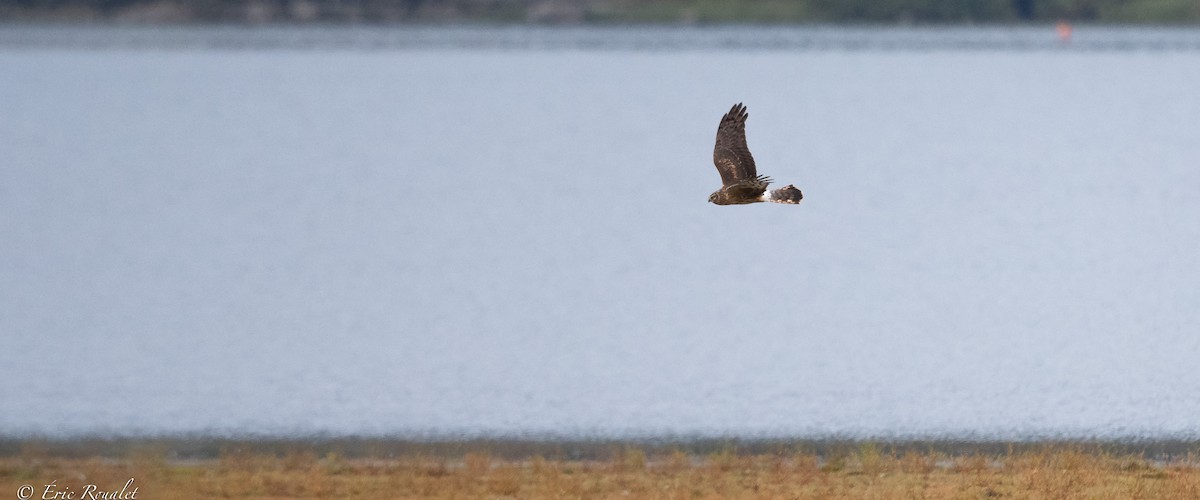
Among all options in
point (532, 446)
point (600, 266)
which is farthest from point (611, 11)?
point (532, 446)

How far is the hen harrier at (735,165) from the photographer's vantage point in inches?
A: 529

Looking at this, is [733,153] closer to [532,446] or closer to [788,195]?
[788,195]

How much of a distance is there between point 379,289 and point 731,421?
12810mm

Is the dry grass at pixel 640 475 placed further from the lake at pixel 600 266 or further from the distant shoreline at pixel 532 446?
the lake at pixel 600 266

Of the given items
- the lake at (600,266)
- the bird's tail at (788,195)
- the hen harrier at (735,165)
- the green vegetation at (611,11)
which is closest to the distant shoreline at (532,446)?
the lake at (600,266)

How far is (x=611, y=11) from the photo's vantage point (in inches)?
5217

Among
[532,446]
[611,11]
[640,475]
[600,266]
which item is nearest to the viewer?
[640,475]

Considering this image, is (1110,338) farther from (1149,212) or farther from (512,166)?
(512,166)

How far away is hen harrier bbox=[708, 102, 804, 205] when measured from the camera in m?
13.4

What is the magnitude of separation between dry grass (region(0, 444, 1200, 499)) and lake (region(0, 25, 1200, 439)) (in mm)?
2342

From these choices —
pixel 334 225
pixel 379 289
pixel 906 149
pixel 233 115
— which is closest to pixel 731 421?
pixel 379 289

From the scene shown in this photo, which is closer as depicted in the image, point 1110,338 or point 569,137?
point 1110,338

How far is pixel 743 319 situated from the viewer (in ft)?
91.1

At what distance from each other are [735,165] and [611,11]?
12008 cm
